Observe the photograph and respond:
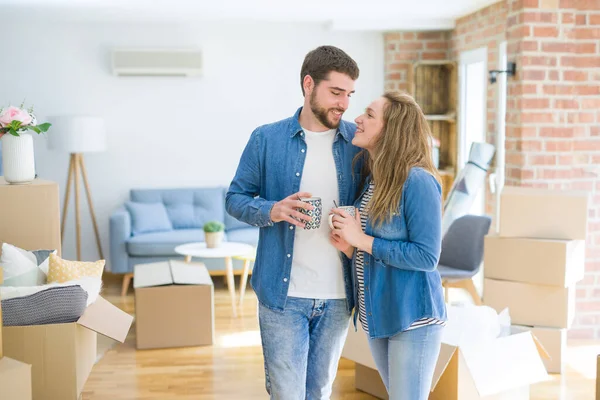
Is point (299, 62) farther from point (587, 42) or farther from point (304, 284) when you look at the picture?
point (304, 284)

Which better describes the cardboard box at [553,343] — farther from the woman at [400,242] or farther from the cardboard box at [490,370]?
the woman at [400,242]

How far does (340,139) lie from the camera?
2.33 metres

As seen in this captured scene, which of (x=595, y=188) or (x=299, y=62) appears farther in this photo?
(x=299, y=62)

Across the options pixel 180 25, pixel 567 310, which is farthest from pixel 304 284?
pixel 180 25

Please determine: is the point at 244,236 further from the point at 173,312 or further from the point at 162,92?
the point at 173,312

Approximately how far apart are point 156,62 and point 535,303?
4.14m

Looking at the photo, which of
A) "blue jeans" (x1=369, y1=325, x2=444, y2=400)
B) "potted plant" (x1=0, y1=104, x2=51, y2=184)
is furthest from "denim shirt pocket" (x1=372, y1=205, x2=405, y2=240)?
"potted plant" (x1=0, y1=104, x2=51, y2=184)

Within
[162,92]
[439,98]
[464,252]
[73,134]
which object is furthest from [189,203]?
[464,252]

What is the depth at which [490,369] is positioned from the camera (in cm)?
321

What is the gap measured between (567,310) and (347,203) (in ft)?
7.45

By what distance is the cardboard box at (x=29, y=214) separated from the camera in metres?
3.21

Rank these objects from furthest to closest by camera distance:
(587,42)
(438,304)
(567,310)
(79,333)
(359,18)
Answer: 1. (359,18)
2. (587,42)
3. (567,310)
4. (79,333)
5. (438,304)

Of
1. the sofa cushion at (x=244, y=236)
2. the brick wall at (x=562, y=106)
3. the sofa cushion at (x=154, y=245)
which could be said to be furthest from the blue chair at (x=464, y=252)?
the sofa cushion at (x=154, y=245)

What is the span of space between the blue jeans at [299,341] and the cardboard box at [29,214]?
1353 mm
